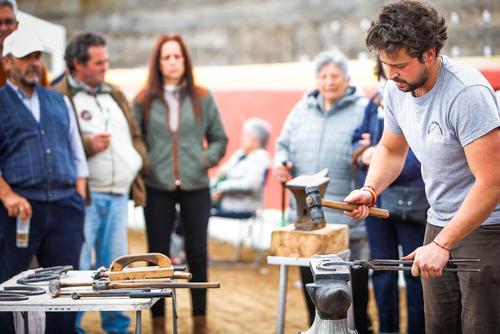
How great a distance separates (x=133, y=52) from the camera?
1104 centimetres

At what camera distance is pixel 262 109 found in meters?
7.63

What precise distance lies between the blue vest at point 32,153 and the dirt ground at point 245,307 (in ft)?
4.70

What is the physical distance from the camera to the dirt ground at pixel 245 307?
3.88 meters

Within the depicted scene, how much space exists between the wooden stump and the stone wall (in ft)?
18.0

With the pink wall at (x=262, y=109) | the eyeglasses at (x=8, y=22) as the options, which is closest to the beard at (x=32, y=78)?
the eyeglasses at (x=8, y=22)

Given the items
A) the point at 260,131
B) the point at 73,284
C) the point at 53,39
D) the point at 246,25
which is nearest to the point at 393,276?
the point at 73,284

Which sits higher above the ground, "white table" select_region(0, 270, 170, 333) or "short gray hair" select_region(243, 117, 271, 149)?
"short gray hair" select_region(243, 117, 271, 149)

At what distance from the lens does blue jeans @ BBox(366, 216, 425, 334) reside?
10.2 ft

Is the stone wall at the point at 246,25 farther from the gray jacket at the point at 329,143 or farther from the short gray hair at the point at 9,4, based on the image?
the short gray hair at the point at 9,4

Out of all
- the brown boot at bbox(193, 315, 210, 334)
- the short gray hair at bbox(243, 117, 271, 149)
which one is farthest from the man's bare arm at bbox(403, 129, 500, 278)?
the short gray hair at bbox(243, 117, 271, 149)

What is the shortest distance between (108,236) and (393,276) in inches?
72.3

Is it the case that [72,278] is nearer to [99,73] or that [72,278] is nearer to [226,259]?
[99,73]

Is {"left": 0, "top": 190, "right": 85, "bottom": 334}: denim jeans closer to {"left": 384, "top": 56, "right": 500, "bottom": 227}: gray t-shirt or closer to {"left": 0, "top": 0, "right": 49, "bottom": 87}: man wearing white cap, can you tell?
{"left": 0, "top": 0, "right": 49, "bottom": 87}: man wearing white cap

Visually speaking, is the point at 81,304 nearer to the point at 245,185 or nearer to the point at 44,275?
the point at 44,275
